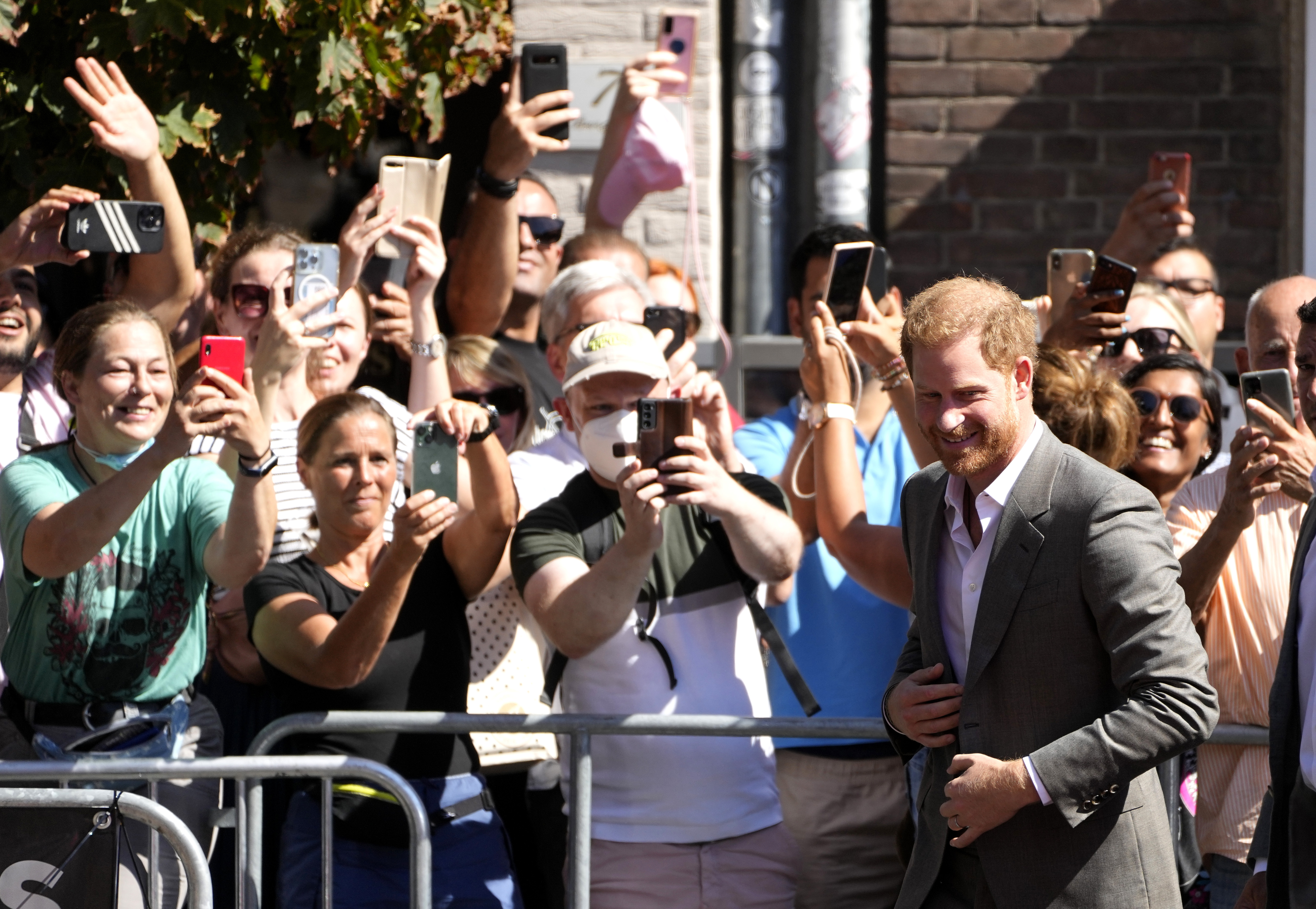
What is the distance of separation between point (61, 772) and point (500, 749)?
1105 mm

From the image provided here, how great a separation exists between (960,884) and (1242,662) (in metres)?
1.16

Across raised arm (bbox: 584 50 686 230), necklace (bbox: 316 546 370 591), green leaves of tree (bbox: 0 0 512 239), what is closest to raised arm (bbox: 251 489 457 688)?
necklace (bbox: 316 546 370 591)

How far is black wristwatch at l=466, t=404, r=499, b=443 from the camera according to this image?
11.6 ft

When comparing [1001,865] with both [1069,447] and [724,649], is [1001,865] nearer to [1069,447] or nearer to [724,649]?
[1069,447]

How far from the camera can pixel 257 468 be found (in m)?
3.43

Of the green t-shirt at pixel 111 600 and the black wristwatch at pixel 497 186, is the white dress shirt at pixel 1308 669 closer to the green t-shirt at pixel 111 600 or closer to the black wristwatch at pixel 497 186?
the green t-shirt at pixel 111 600

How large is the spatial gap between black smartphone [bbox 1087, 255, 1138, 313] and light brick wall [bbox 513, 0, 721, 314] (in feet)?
6.91

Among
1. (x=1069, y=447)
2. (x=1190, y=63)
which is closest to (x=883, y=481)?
(x=1069, y=447)

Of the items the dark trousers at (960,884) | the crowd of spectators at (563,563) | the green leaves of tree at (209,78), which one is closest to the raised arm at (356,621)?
the crowd of spectators at (563,563)

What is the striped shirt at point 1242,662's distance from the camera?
11.4 feet

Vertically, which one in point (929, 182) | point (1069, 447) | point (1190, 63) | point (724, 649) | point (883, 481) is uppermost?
point (1190, 63)

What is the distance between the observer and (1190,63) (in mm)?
6242

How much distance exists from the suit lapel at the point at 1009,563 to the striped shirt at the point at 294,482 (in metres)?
1.52

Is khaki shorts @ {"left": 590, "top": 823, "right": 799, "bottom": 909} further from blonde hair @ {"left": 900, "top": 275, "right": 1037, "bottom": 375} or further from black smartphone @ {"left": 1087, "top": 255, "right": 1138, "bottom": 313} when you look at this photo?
black smartphone @ {"left": 1087, "top": 255, "right": 1138, "bottom": 313}
